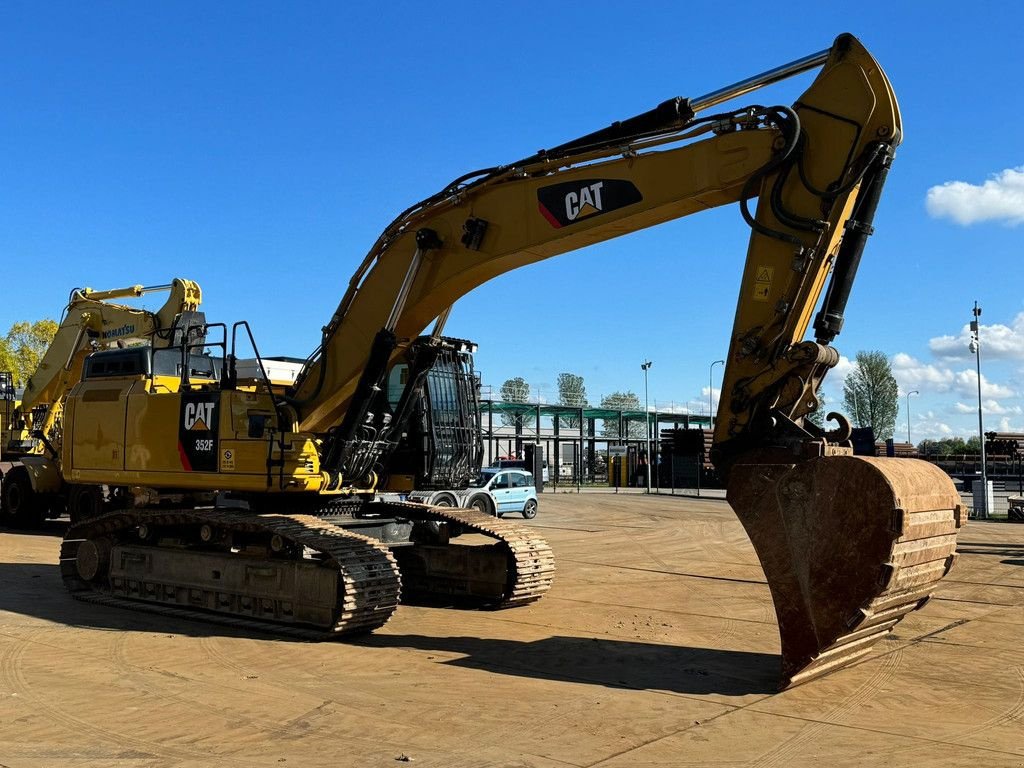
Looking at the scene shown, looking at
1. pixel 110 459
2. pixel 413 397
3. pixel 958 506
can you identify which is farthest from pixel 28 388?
pixel 958 506

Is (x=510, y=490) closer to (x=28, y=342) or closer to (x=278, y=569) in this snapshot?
(x=278, y=569)

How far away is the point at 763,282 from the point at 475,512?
5991 millimetres

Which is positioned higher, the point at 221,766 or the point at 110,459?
the point at 110,459

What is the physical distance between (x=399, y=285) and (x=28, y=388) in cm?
1571

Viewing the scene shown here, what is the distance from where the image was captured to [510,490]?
26.9 metres

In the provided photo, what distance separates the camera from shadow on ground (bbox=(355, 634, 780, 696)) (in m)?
7.85

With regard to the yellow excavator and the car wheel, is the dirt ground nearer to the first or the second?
the yellow excavator

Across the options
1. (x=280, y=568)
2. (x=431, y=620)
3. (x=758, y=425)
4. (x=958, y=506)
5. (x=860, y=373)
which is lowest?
(x=431, y=620)

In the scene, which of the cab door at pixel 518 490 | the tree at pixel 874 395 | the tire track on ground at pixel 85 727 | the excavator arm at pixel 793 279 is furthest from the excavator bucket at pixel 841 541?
the tree at pixel 874 395

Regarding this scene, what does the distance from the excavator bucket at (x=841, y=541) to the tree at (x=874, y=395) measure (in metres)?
91.9

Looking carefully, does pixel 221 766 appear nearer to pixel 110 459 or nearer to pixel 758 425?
pixel 758 425

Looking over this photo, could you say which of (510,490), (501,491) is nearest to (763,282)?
(501,491)

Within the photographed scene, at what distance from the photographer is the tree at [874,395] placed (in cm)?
9438

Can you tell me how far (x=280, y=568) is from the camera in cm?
1012
